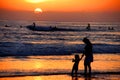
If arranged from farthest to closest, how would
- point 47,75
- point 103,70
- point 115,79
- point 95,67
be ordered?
point 95,67, point 103,70, point 47,75, point 115,79

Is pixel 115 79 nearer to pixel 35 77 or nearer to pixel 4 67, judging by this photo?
pixel 35 77

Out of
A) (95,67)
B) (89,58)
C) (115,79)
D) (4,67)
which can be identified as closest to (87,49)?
(89,58)

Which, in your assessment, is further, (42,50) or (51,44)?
(51,44)

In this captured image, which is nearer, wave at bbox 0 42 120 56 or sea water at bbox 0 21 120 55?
wave at bbox 0 42 120 56

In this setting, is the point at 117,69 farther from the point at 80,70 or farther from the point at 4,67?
the point at 4,67

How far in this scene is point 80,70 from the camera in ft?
66.0

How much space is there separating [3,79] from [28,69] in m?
3.72

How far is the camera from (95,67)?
21547mm

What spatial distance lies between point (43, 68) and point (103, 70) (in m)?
3.58

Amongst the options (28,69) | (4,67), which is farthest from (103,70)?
(4,67)

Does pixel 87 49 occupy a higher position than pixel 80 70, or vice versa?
pixel 87 49

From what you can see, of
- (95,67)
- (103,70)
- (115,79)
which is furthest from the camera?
(95,67)

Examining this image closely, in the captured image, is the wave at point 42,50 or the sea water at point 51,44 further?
the sea water at point 51,44

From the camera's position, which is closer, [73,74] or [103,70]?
[73,74]
